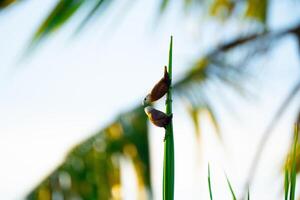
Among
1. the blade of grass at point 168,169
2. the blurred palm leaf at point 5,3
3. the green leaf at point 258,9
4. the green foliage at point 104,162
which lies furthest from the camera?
the green foliage at point 104,162

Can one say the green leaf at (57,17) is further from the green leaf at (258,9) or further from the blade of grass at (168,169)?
the green leaf at (258,9)

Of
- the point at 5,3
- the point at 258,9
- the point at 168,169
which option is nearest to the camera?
the point at 168,169

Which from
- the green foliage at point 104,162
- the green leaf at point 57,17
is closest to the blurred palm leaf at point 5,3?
the green leaf at point 57,17

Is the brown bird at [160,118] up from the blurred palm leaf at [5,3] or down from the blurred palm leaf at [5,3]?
down

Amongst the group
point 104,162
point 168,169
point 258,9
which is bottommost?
point 104,162

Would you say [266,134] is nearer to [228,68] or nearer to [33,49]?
[228,68]

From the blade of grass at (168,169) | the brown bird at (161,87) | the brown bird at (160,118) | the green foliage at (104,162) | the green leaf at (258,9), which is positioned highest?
the green leaf at (258,9)

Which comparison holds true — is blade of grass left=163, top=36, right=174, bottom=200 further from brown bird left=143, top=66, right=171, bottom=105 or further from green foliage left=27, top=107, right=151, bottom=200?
green foliage left=27, top=107, right=151, bottom=200

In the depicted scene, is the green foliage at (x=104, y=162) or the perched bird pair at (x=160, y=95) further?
the green foliage at (x=104, y=162)

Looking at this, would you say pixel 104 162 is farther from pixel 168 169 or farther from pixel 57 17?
pixel 168 169

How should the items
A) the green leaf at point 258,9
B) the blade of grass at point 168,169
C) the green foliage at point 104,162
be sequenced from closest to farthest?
the blade of grass at point 168,169 → the green leaf at point 258,9 → the green foliage at point 104,162

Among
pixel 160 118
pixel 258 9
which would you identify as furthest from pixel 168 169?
pixel 258 9
